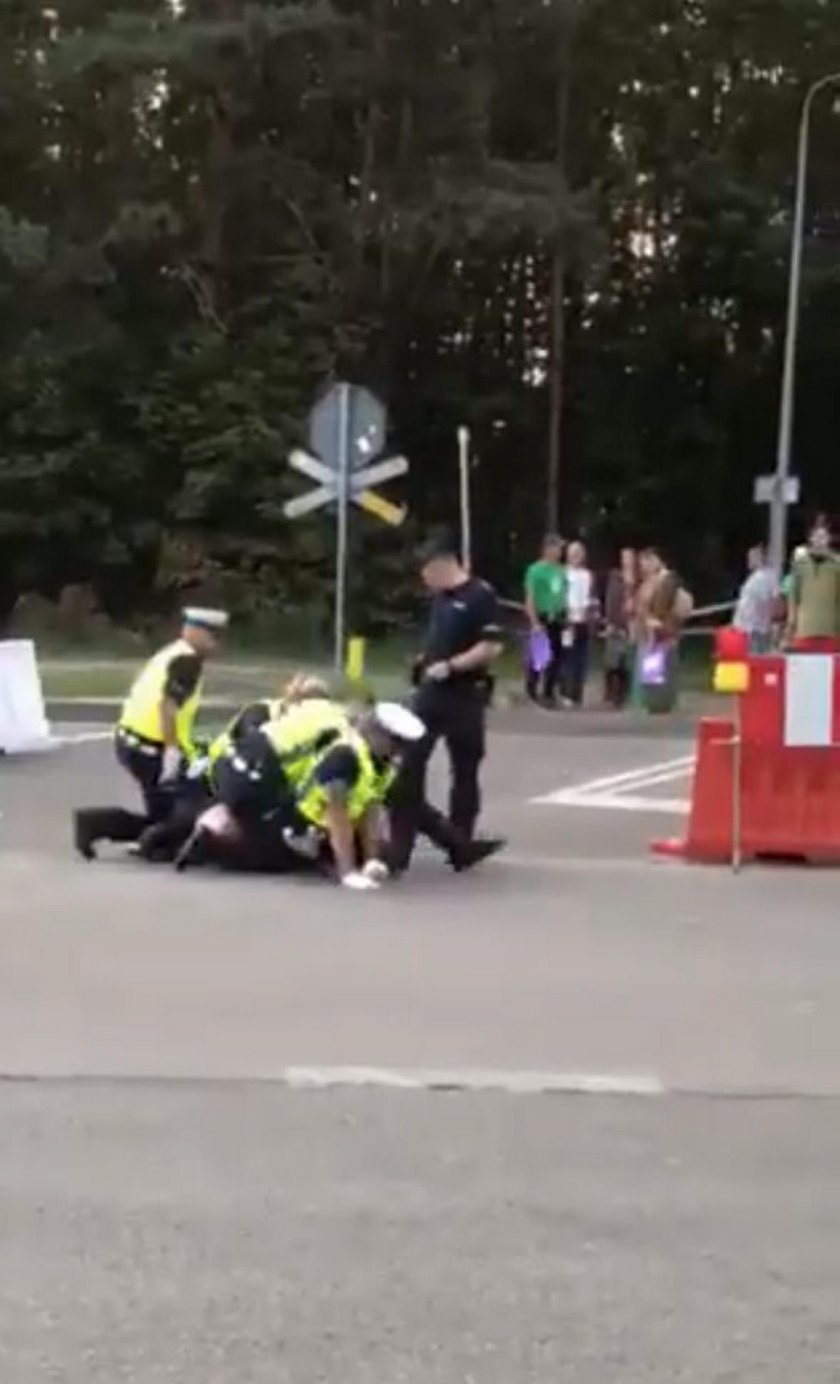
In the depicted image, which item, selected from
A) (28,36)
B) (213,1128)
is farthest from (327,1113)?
(28,36)

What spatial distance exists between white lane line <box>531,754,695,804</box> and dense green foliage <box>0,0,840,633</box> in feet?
72.6

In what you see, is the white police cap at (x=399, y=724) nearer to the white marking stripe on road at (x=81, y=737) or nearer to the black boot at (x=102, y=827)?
the black boot at (x=102, y=827)

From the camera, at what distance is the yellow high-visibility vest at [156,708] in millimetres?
13086

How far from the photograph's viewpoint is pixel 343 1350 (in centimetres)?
527

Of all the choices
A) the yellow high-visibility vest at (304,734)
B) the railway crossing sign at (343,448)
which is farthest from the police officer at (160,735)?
the railway crossing sign at (343,448)

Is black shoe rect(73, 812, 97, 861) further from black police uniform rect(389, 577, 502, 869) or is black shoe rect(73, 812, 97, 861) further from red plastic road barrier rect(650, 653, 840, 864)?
red plastic road barrier rect(650, 653, 840, 864)

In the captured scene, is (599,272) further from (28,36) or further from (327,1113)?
(327,1113)

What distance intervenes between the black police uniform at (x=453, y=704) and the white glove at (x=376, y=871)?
0.18 metres

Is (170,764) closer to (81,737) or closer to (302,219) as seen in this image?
(81,737)

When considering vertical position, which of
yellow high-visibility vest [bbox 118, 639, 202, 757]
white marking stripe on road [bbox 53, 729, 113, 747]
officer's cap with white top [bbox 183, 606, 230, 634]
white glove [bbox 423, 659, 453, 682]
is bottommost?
white marking stripe on road [bbox 53, 729, 113, 747]

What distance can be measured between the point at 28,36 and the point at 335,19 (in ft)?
A: 18.7

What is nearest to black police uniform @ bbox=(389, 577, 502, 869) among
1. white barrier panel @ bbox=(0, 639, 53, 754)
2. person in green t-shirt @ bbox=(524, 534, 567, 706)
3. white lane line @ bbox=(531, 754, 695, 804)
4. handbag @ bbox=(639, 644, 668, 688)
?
white lane line @ bbox=(531, 754, 695, 804)

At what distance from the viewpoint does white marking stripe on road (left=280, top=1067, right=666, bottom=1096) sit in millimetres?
Answer: 7930

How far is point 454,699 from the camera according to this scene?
1294cm
